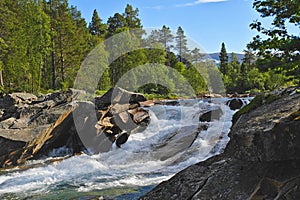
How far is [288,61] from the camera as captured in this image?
6.70 metres

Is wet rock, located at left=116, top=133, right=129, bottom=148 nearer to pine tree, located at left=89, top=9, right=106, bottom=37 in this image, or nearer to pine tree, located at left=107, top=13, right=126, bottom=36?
pine tree, located at left=107, top=13, right=126, bottom=36

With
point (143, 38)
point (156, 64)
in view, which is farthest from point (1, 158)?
point (143, 38)

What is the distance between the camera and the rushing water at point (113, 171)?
28.7 feet

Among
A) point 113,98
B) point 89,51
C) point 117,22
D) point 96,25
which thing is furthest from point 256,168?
point 96,25

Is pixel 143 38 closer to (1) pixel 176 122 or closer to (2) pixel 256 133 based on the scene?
(1) pixel 176 122

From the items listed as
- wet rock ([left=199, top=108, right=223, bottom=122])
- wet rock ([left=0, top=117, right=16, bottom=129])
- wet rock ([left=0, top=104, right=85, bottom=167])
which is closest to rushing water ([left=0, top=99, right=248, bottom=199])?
wet rock ([left=0, top=104, right=85, bottom=167])

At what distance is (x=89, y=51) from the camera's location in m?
42.8

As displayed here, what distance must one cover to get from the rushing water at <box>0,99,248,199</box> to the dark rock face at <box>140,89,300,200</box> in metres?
3.19

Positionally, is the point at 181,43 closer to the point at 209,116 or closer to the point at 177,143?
the point at 209,116

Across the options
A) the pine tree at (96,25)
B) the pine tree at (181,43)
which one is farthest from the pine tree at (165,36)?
the pine tree at (96,25)

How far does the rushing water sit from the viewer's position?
8.76 m

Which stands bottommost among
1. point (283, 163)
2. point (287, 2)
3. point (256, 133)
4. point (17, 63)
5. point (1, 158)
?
point (1, 158)

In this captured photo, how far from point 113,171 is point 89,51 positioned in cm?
3418

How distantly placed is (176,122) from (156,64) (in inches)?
1017
